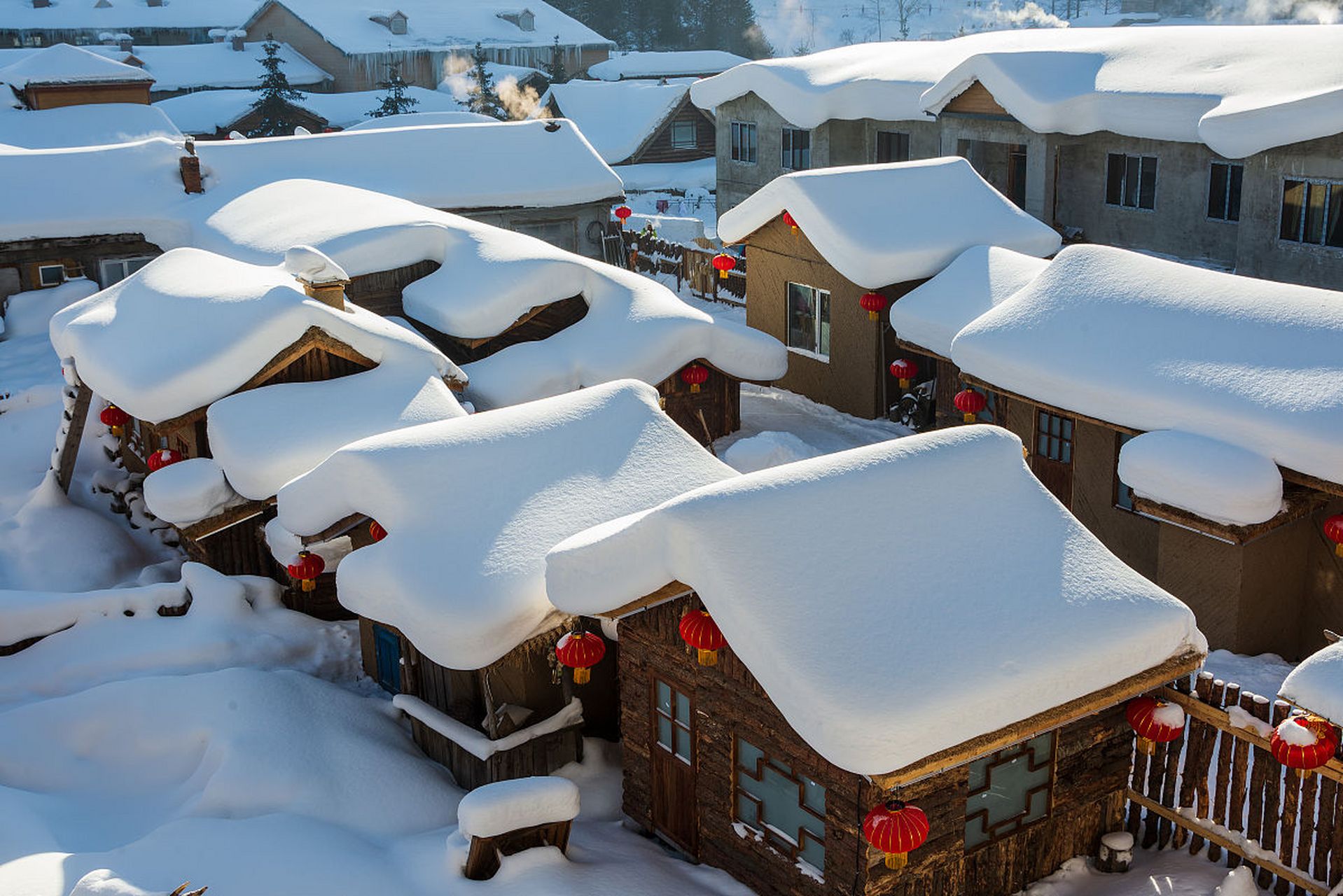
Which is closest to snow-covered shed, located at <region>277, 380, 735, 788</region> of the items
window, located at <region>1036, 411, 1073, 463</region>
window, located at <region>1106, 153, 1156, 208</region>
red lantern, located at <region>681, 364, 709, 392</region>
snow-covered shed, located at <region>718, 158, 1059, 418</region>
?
window, located at <region>1036, 411, 1073, 463</region>

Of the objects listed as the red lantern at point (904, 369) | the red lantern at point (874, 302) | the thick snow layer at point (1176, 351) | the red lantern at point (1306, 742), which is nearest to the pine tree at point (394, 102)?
the red lantern at point (874, 302)

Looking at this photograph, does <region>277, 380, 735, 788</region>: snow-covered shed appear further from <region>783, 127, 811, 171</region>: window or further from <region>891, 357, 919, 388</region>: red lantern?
<region>783, 127, 811, 171</region>: window

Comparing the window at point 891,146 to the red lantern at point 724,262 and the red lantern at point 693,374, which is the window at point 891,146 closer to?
the red lantern at point 724,262

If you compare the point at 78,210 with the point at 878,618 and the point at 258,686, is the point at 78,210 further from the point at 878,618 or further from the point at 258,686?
the point at 878,618

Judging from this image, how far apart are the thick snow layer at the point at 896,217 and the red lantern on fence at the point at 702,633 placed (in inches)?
476

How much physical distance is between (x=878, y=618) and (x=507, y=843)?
405 centimetres

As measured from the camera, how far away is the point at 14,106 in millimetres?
39000

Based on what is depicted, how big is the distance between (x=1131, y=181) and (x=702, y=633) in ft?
76.1

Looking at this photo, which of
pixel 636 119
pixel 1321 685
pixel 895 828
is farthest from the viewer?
pixel 636 119

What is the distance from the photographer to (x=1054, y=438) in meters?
17.5

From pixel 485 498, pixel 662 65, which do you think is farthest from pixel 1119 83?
pixel 662 65

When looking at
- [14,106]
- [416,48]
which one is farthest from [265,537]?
[416,48]

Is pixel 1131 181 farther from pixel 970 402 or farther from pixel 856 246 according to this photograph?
pixel 970 402

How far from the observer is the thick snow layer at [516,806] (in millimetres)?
11109
